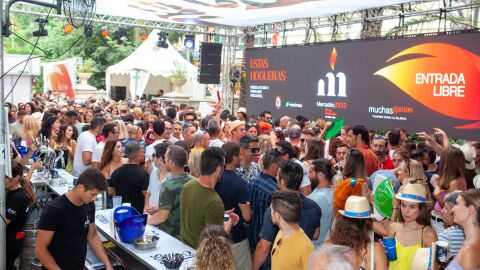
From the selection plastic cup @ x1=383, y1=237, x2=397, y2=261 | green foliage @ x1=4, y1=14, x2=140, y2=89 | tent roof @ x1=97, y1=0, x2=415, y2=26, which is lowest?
plastic cup @ x1=383, y1=237, x2=397, y2=261

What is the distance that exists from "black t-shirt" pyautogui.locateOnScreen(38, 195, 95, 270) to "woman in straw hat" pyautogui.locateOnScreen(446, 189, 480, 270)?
2411mm

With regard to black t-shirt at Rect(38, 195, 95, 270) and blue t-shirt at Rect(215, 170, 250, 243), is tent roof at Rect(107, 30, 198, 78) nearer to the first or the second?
blue t-shirt at Rect(215, 170, 250, 243)

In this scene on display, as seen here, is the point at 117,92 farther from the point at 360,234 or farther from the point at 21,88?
the point at 360,234

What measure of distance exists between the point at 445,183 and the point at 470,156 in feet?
3.03

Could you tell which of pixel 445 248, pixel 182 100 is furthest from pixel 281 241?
pixel 182 100

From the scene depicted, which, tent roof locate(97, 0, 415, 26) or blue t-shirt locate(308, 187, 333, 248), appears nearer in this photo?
blue t-shirt locate(308, 187, 333, 248)

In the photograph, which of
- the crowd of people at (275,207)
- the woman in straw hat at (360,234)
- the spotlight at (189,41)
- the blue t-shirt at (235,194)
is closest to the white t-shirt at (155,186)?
the crowd of people at (275,207)

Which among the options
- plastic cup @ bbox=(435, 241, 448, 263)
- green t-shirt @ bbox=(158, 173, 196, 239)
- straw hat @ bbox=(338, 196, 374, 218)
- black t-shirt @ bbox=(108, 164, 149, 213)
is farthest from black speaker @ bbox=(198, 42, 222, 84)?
plastic cup @ bbox=(435, 241, 448, 263)

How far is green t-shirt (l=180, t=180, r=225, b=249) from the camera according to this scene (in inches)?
148

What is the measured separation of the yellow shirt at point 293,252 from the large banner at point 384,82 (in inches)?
239

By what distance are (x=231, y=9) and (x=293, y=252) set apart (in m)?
7.94

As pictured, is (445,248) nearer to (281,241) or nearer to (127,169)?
(281,241)

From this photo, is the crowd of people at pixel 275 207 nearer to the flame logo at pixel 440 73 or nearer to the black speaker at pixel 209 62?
the flame logo at pixel 440 73

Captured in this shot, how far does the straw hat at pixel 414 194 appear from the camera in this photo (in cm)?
353
